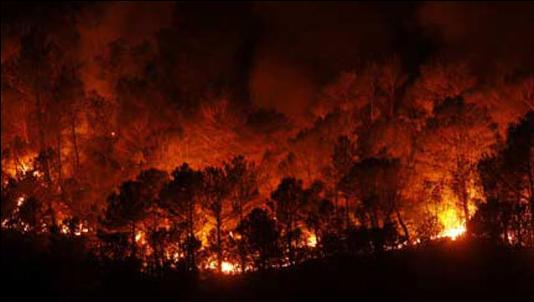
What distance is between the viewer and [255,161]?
2661cm

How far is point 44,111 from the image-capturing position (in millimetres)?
26859

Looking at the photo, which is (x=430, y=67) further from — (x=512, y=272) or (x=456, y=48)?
(x=512, y=272)

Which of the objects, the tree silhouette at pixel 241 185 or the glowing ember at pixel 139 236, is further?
the glowing ember at pixel 139 236

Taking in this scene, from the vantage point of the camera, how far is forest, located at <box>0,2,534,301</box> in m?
20.0

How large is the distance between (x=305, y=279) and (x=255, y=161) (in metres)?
7.69

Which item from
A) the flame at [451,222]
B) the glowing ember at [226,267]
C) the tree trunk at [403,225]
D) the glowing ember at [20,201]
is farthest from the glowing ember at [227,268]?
the glowing ember at [20,201]

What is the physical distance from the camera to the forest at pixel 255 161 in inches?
789

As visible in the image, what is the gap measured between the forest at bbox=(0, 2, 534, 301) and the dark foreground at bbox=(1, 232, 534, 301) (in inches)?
2.6

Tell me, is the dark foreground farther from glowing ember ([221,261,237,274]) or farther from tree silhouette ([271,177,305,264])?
tree silhouette ([271,177,305,264])

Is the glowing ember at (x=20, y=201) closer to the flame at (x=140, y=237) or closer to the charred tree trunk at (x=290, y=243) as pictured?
the flame at (x=140, y=237)

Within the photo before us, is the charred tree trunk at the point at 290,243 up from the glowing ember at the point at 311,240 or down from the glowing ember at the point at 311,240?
down

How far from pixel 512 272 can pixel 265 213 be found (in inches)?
239

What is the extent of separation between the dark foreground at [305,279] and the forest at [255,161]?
0.21ft

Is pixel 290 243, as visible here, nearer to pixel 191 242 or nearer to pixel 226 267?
pixel 226 267
